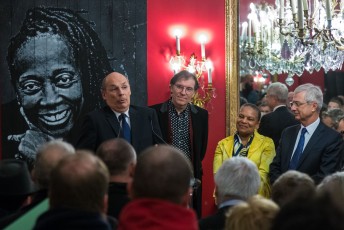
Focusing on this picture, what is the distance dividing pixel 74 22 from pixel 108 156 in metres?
3.88

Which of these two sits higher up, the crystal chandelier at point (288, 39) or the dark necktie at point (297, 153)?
the crystal chandelier at point (288, 39)

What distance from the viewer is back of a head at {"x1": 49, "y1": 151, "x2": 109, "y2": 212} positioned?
2844mm

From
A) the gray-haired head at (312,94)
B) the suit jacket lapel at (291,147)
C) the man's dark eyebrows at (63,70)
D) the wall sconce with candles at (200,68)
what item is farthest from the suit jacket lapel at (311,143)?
the man's dark eyebrows at (63,70)

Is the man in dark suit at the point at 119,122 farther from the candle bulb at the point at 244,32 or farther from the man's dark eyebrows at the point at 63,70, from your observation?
the candle bulb at the point at 244,32

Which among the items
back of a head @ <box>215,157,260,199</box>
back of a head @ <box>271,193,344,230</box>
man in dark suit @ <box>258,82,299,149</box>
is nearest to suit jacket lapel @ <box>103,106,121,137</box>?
back of a head @ <box>215,157,260,199</box>

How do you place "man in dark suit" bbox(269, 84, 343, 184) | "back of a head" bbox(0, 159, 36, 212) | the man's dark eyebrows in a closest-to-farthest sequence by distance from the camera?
"back of a head" bbox(0, 159, 36, 212), "man in dark suit" bbox(269, 84, 343, 184), the man's dark eyebrows

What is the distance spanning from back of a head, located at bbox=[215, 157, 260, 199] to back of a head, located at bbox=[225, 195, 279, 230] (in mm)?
650

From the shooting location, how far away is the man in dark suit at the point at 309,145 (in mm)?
6105

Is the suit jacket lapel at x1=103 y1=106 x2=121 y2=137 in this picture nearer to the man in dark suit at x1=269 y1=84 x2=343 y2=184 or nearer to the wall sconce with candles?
the man in dark suit at x1=269 y1=84 x2=343 y2=184

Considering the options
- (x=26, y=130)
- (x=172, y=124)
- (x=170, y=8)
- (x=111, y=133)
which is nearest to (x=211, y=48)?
(x=170, y=8)

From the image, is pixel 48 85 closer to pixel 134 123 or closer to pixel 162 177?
pixel 134 123

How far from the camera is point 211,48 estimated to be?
815 cm

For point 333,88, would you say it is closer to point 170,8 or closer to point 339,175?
point 170,8

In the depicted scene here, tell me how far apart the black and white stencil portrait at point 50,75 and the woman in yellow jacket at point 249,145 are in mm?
1533
